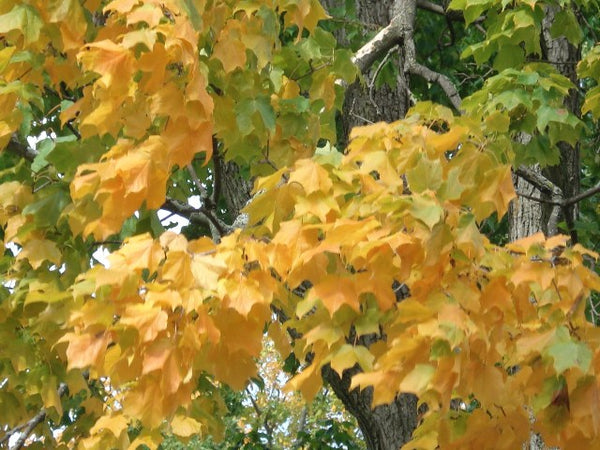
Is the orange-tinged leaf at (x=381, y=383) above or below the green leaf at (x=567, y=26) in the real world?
below

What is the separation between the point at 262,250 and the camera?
3.21 metres

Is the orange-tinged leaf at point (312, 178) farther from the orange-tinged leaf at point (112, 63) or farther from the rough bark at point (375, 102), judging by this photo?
the rough bark at point (375, 102)

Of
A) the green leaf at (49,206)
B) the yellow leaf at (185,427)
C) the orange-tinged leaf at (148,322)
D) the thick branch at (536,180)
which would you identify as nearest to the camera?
the orange-tinged leaf at (148,322)

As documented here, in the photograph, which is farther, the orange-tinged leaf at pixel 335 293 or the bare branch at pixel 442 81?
the bare branch at pixel 442 81

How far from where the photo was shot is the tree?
3.06 meters

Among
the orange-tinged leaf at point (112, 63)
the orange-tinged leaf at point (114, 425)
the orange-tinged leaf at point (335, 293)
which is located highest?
the orange-tinged leaf at point (112, 63)

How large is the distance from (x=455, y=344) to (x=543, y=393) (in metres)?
0.46

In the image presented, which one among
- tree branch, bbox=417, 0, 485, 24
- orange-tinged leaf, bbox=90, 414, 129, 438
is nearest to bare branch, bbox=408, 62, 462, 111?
tree branch, bbox=417, 0, 485, 24

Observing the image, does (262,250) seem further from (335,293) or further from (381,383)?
(381,383)

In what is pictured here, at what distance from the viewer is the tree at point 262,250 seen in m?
3.06

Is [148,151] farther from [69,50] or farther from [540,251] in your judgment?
[540,251]

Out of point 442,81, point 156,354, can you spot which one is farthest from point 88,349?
point 442,81

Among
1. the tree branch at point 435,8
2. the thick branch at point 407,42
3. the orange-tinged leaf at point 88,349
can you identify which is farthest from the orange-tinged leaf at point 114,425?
the tree branch at point 435,8

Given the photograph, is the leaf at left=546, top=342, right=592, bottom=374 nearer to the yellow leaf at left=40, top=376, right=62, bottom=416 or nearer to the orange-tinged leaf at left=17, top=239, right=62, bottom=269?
the orange-tinged leaf at left=17, top=239, right=62, bottom=269
